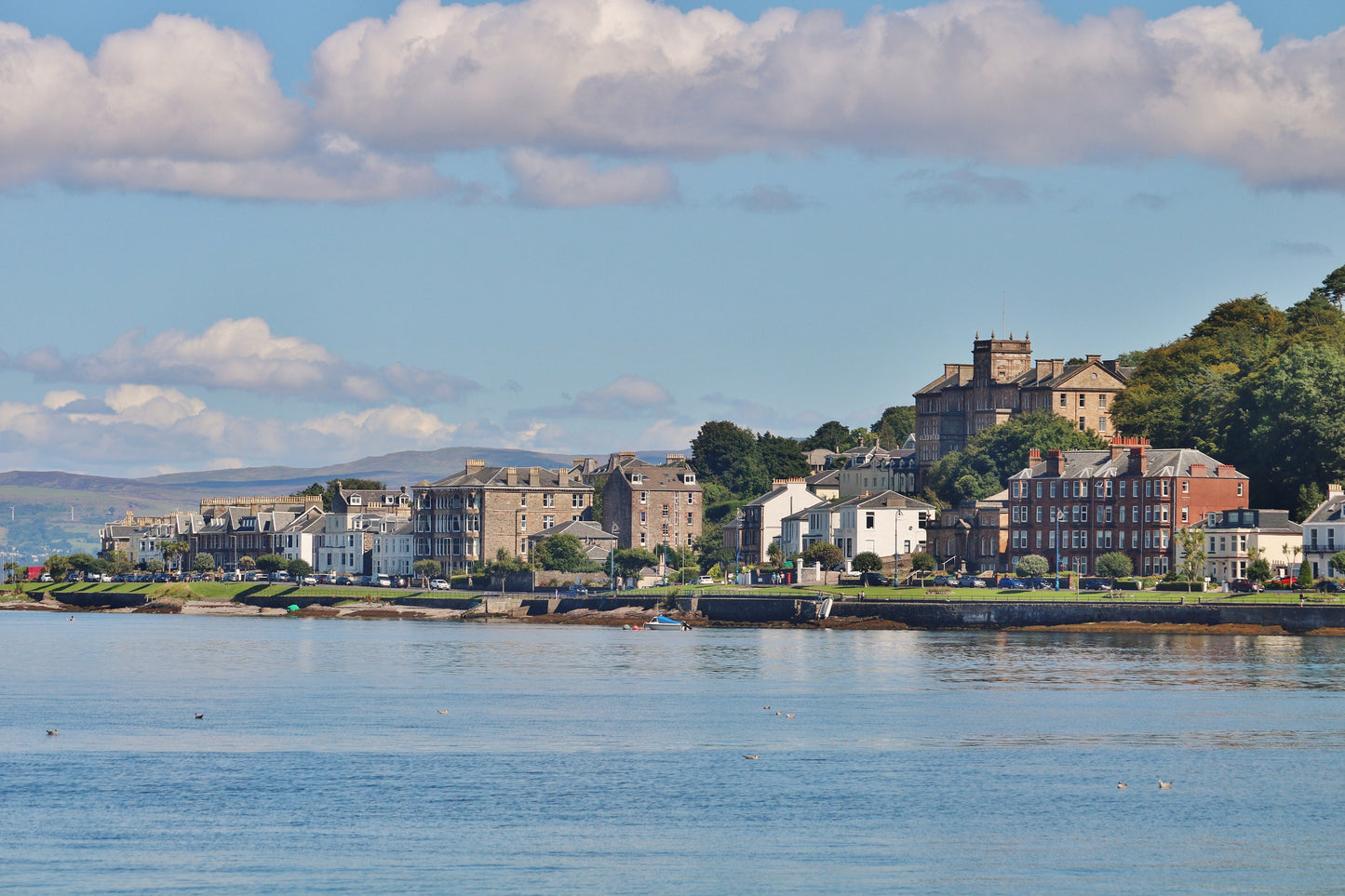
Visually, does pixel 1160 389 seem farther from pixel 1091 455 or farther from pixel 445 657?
pixel 445 657

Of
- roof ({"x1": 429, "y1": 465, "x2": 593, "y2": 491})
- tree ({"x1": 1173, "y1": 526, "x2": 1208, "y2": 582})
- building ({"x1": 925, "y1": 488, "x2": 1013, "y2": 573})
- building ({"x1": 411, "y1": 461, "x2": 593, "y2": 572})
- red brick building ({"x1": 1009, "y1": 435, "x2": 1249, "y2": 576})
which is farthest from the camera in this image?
roof ({"x1": 429, "y1": 465, "x2": 593, "y2": 491})

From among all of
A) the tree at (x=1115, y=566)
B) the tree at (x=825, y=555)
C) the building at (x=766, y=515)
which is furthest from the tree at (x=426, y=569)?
the tree at (x=1115, y=566)

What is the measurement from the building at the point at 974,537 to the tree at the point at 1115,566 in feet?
55.4

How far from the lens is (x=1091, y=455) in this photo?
142625 mm

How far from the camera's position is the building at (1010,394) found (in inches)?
7333

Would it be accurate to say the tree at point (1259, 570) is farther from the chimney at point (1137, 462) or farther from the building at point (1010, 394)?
the building at point (1010, 394)

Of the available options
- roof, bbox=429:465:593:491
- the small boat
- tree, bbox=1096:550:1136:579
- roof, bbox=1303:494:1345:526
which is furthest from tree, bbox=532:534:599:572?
roof, bbox=1303:494:1345:526

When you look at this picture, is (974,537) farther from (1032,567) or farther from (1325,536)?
(1325,536)

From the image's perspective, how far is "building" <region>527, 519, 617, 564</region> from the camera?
6954 inches

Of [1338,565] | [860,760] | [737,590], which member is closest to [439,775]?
[860,760]

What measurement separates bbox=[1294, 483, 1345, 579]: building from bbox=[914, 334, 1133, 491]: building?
5887 cm

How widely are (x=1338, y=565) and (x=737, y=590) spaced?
1810 inches

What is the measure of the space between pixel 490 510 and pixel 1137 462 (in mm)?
70856

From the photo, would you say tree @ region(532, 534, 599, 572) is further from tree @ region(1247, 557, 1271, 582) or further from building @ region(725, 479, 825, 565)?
tree @ region(1247, 557, 1271, 582)
